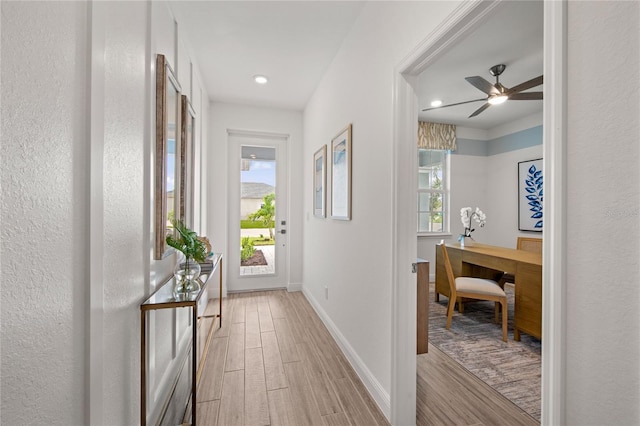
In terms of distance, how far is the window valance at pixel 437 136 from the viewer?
4.82 meters

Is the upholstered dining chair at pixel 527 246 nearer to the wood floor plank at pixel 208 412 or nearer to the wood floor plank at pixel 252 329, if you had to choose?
A: the wood floor plank at pixel 252 329

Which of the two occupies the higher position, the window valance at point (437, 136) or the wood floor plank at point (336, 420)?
the window valance at point (437, 136)

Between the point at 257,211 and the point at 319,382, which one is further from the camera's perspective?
the point at 257,211

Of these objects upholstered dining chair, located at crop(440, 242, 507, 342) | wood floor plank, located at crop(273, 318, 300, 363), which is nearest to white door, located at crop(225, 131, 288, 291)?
wood floor plank, located at crop(273, 318, 300, 363)

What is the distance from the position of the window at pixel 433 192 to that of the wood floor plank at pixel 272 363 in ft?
11.1

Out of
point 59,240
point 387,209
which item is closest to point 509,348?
point 387,209

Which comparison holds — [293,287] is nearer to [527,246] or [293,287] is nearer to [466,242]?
[466,242]

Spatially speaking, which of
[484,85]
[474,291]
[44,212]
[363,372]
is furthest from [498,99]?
[44,212]

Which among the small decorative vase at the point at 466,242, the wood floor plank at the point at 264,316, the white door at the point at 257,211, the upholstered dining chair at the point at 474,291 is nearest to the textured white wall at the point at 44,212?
the wood floor plank at the point at 264,316

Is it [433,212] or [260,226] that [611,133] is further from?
[433,212]

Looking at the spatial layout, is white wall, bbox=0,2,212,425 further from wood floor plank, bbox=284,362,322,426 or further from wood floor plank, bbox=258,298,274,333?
wood floor plank, bbox=258,298,274,333

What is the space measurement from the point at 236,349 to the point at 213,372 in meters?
0.35

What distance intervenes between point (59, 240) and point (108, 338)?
498mm

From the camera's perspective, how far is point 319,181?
128 inches
